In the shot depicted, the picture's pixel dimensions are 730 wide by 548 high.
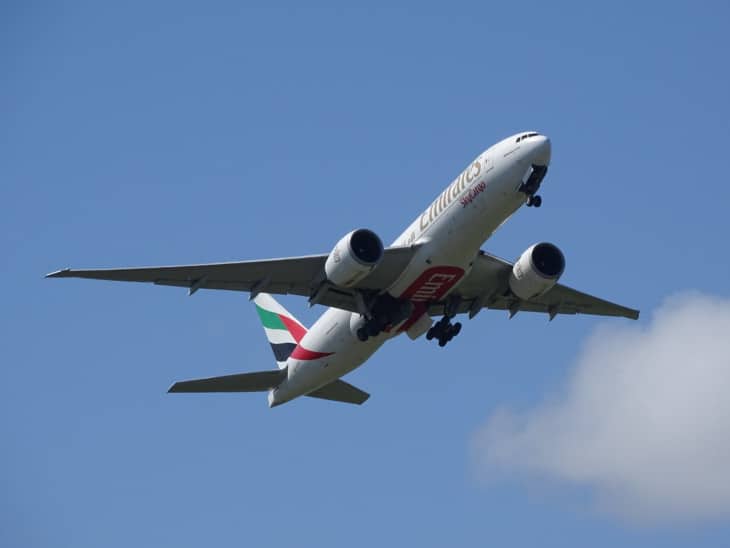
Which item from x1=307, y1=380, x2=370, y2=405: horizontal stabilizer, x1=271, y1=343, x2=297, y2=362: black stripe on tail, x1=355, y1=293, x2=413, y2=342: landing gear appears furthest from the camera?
x1=271, y1=343, x2=297, y2=362: black stripe on tail

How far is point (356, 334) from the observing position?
4156cm

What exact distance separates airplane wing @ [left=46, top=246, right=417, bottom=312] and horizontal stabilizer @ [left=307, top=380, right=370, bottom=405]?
21.2 feet

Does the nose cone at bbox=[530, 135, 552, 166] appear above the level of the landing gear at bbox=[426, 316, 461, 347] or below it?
above

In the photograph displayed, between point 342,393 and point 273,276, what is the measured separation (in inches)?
335

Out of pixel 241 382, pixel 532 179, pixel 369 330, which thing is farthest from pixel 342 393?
pixel 532 179

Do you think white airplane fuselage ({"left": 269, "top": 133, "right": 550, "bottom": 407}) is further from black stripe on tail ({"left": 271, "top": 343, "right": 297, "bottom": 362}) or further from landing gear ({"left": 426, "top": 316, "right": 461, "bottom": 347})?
black stripe on tail ({"left": 271, "top": 343, "right": 297, "bottom": 362})

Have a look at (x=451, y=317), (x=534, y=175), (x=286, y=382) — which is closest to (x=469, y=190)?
(x=534, y=175)

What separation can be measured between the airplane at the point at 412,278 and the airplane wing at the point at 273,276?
31 mm

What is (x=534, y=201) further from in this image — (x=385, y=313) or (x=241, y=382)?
(x=241, y=382)

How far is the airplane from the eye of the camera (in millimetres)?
37750

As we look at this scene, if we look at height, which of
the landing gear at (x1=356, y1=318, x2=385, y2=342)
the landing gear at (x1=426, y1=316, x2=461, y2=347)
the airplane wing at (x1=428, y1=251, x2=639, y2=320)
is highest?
the airplane wing at (x1=428, y1=251, x2=639, y2=320)

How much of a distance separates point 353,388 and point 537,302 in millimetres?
7244

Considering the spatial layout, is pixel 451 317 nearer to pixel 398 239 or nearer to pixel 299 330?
pixel 398 239

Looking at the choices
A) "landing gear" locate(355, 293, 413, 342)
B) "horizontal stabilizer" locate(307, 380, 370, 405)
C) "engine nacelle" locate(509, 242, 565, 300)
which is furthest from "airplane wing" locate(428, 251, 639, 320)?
"horizontal stabilizer" locate(307, 380, 370, 405)
